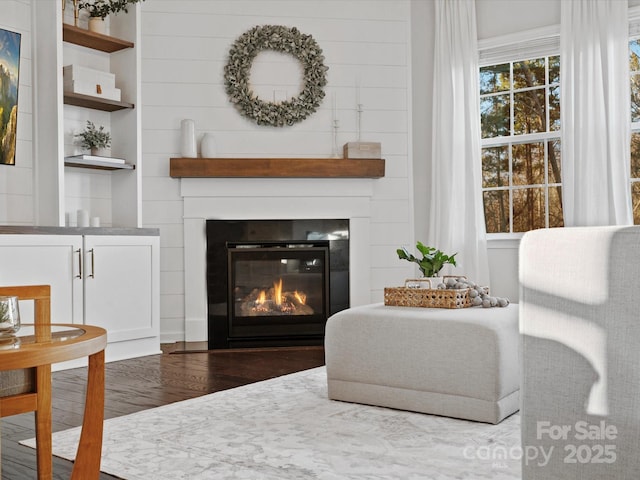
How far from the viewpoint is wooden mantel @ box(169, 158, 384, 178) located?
5.09 metres

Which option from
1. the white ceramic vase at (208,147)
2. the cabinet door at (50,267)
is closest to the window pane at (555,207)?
the white ceramic vase at (208,147)

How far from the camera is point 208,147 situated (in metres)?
5.16

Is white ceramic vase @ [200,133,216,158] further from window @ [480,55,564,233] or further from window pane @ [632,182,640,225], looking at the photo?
window pane @ [632,182,640,225]

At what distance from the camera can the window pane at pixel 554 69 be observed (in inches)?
202

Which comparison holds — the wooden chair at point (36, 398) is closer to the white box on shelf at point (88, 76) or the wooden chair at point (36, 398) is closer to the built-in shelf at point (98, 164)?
the built-in shelf at point (98, 164)

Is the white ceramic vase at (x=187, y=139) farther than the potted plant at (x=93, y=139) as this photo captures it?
Yes

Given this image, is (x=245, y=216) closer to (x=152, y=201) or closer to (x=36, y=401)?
(x=152, y=201)

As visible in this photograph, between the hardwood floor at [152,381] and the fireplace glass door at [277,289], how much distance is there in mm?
273

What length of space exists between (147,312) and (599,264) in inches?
147

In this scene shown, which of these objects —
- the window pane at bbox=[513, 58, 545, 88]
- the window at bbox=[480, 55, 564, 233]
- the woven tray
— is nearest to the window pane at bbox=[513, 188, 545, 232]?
the window at bbox=[480, 55, 564, 233]

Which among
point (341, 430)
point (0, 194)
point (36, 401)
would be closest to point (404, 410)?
point (341, 430)

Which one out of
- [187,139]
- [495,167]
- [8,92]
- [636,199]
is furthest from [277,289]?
[636,199]

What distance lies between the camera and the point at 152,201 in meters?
5.18

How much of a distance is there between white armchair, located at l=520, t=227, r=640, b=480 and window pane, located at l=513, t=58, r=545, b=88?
4095 millimetres
